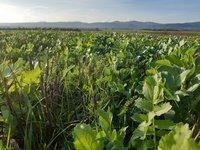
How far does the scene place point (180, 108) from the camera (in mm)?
1826

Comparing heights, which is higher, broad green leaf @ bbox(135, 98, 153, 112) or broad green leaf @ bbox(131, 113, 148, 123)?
broad green leaf @ bbox(135, 98, 153, 112)

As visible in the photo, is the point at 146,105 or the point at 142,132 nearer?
the point at 142,132

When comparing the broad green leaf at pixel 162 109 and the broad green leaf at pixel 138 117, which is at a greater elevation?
the broad green leaf at pixel 162 109

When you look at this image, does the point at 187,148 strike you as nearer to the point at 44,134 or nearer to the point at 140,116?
the point at 140,116

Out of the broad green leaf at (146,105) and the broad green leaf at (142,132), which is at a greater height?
the broad green leaf at (146,105)

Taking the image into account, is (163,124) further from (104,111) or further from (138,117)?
(104,111)

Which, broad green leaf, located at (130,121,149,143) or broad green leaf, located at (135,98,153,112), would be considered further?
broad green leaf, located at (135,98,153,112)

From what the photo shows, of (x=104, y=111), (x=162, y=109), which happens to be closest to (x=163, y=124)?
(x=162, y=109)

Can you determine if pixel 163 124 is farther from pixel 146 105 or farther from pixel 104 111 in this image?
pixel 104 111

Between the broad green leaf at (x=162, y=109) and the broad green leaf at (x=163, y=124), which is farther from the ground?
the broad green leaf at (x=162, y=109)

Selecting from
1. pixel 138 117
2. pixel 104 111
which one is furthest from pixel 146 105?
pixel 104 111

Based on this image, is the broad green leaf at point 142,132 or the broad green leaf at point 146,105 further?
the broad green leaf at point 146,105

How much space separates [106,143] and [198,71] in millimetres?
769

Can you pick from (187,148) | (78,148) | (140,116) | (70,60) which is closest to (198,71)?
(140,116)
